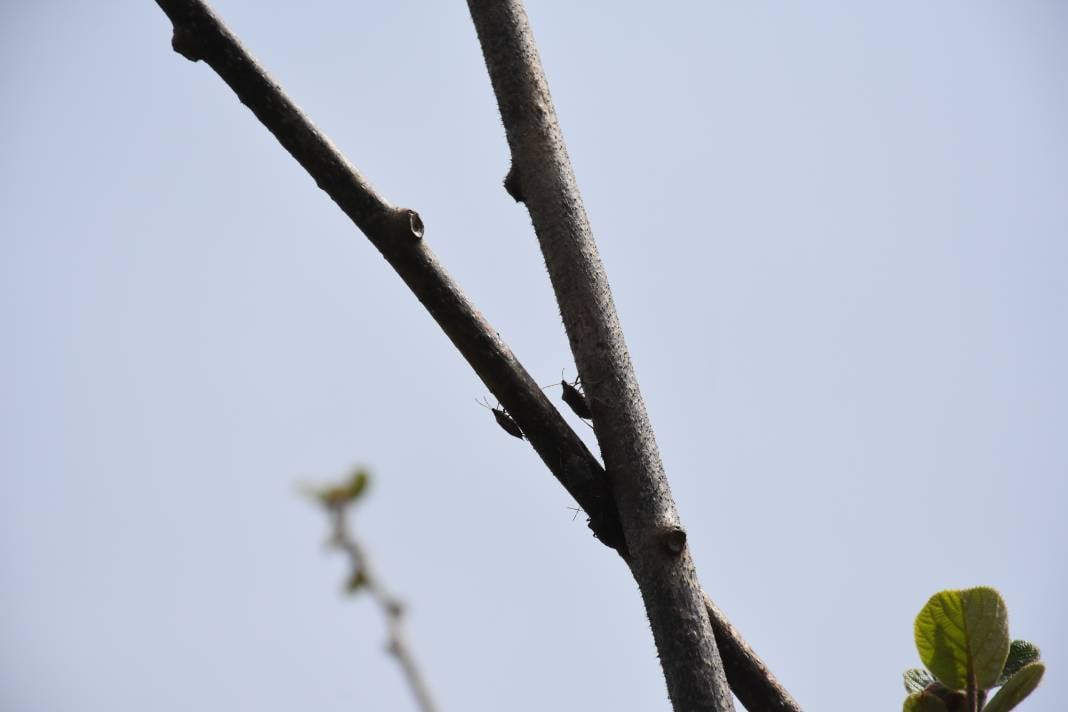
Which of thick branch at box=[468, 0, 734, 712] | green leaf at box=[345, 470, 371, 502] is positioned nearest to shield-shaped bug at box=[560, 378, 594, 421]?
thick branch at box=[468, 0, 734, 712]

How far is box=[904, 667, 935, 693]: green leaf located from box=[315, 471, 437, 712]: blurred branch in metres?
1.40

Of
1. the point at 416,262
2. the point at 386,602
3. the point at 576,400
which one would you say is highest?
the point at 416,262

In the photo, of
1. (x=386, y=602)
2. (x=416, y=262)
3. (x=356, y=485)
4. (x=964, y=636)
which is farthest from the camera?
(x=964, y=636)

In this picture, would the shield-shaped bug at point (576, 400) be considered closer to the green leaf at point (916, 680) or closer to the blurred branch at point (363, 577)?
the blurred branch at point (363, 577)

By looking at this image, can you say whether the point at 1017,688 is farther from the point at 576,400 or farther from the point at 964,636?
the point at 576,400

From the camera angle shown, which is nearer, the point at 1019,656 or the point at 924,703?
the point at 924,703

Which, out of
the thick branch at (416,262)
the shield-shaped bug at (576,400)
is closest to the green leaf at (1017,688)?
the thick branch at (416,262)

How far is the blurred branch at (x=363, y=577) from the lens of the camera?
0.98 metres

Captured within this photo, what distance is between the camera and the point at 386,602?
3.47 ft

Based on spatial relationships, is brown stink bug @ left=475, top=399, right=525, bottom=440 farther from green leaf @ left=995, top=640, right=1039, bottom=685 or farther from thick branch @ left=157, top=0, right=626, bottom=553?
green leaf @ left=995, top=640, right=1039, bottom=685

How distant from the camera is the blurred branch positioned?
3.23 ft

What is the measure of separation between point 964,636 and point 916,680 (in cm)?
18

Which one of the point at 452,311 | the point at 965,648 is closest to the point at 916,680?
the point at 965,648

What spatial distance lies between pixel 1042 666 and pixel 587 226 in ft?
4.19
